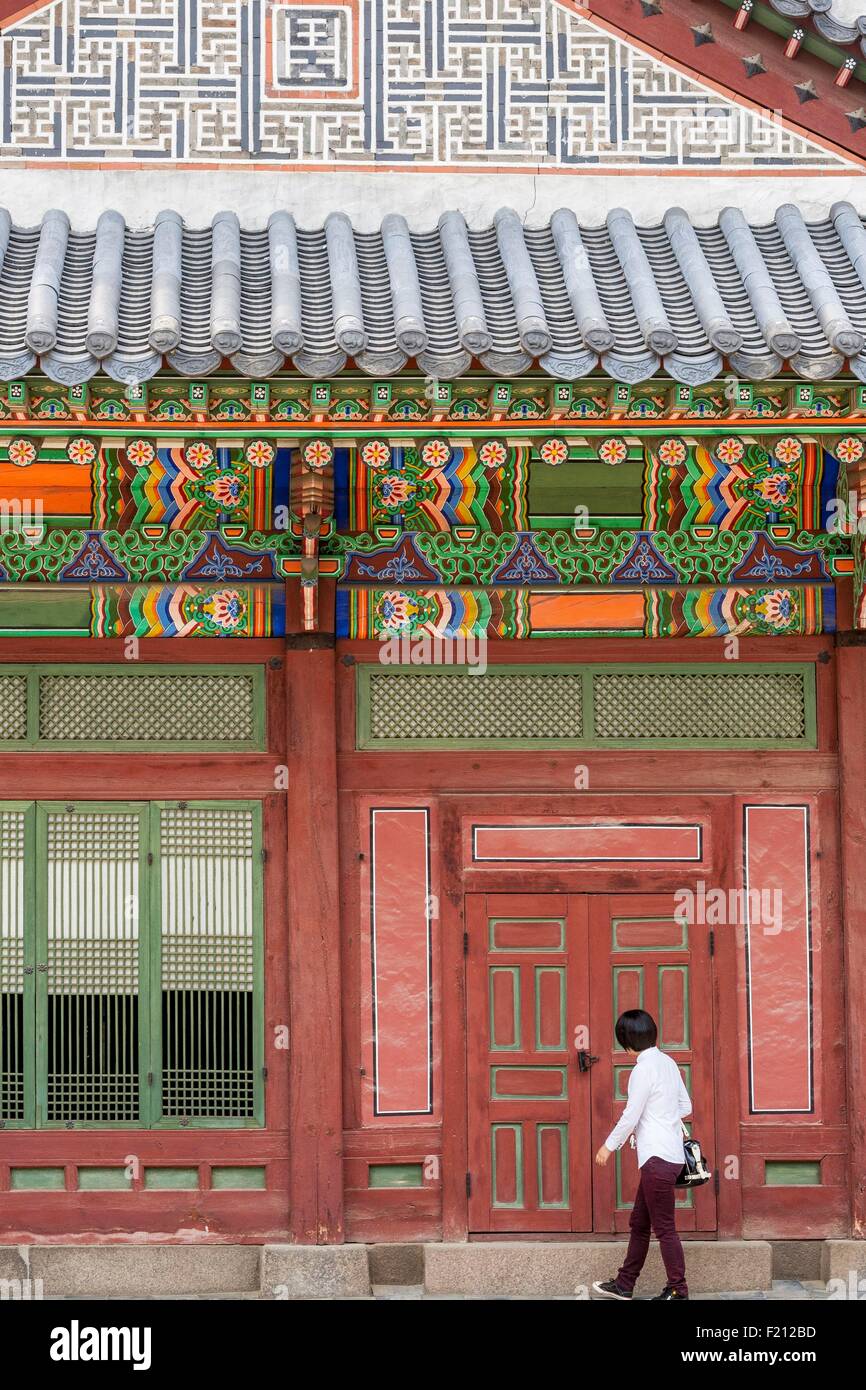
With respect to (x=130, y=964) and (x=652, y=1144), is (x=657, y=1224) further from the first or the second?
(x=130, y=964)

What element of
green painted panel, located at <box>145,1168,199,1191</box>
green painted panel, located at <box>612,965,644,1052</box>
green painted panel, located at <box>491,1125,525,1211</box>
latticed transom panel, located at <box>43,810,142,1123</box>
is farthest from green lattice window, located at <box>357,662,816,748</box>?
green painted panel, located at <box>145,1168,199,1191</box>

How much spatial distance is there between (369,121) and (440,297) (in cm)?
171

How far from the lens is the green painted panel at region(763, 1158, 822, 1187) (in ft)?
30.6

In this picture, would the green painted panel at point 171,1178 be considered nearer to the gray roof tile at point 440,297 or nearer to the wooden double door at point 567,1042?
the wooden double door at point 567,1042

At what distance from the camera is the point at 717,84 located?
9.63 m

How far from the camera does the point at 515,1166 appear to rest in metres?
9.26

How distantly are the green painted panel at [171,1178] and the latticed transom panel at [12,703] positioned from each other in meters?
2.66

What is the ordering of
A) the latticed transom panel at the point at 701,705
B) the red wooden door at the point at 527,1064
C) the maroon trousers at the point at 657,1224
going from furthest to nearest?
the latticed transom panel at the point at 701,705
the red wooden door at the point at 527,1064
the maroon trousers at the point at 657,1224

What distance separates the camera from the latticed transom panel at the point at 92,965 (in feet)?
30.1

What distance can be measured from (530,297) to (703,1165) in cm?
470

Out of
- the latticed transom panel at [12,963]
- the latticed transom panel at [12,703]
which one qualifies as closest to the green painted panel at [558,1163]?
the latticed transom panel at [12,963]

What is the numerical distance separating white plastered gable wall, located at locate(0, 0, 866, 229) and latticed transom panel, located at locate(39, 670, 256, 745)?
2.68 metres

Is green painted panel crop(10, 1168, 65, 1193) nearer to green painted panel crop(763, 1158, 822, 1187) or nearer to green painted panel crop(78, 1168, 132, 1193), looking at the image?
green painted panel crop(78, 1168, 132, 1193)
